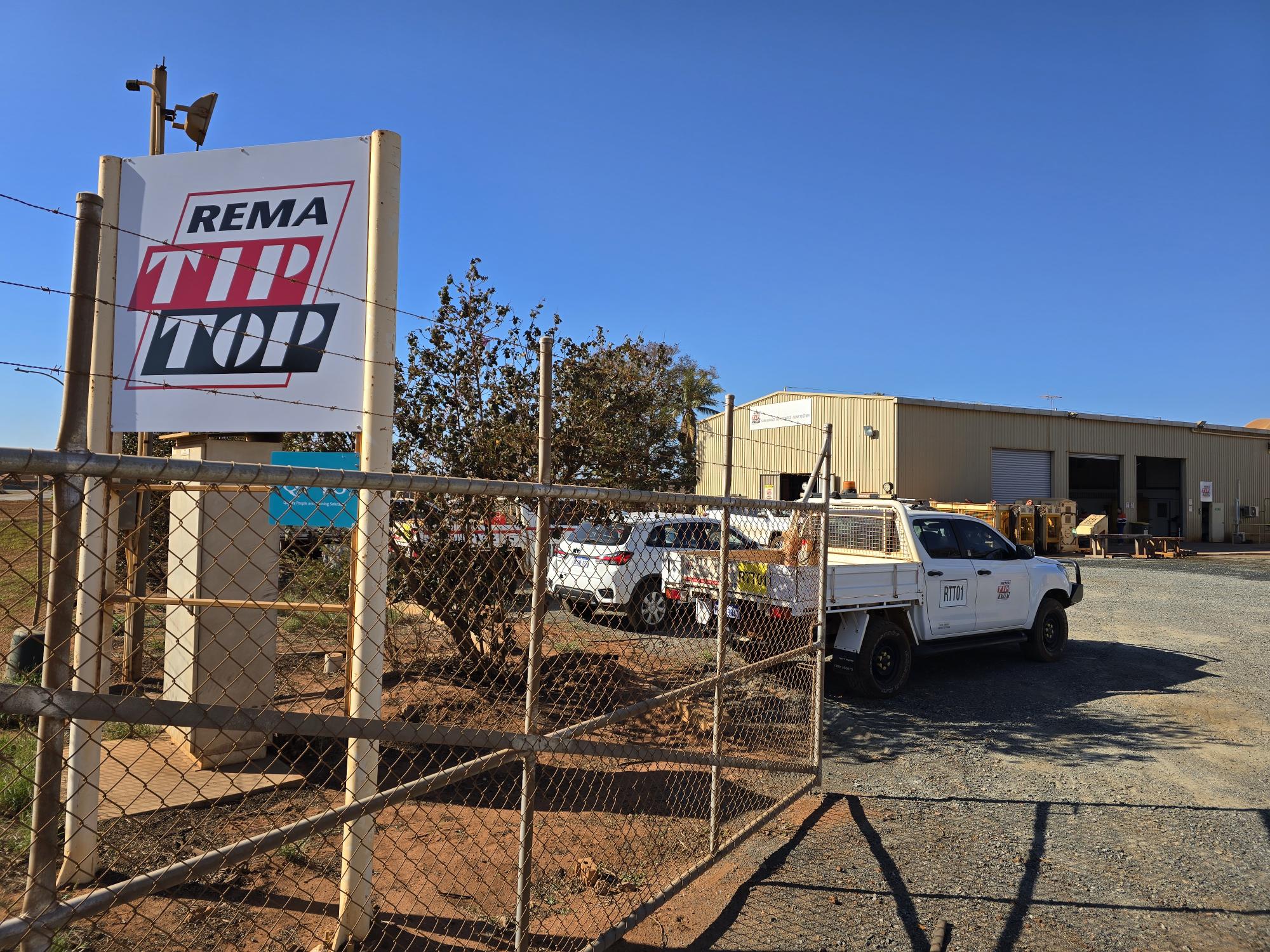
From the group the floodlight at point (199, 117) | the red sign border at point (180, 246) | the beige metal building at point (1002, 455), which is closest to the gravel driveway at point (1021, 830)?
the red sign border at point (180, 246)

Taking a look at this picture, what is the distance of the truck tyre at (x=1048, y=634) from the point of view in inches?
404

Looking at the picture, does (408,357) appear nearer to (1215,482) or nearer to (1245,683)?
(1245,683)

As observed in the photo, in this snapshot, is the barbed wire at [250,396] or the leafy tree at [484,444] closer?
the barbed wire at [250,396]

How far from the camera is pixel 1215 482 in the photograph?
1474 inches

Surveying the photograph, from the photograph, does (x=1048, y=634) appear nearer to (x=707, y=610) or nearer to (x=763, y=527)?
(x=763, y=527)

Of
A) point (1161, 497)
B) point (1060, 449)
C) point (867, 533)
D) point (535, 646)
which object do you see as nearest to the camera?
point (535, 646)

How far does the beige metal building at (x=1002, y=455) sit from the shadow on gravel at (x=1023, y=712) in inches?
650

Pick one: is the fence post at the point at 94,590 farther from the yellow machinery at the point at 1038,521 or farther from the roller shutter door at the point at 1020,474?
the roller shutter door at the point at 1020,474

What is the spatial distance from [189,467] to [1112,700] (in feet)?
30.0

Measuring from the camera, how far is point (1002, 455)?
3222cm

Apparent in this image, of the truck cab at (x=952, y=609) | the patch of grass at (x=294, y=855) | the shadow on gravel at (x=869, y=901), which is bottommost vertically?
the shadow on gravel at (x=869, y=901)

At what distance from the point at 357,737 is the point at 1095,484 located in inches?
1796

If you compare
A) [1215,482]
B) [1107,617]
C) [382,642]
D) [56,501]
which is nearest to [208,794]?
[382,642]

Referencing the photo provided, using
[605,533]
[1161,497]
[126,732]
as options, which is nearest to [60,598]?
[126,732]
